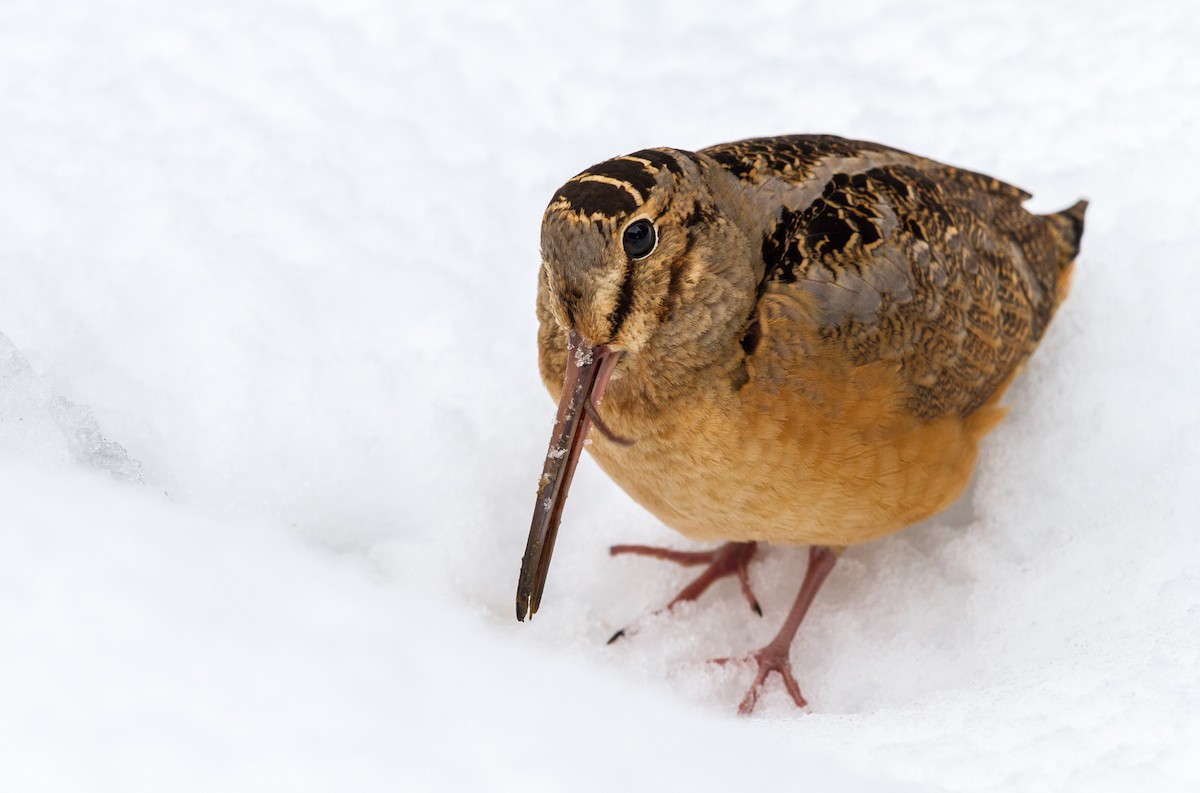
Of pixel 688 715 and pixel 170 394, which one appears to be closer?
pixel 688 715

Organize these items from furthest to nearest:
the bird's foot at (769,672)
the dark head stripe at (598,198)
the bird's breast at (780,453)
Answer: the bird's foot at (769,672) → the bird's breast at (780,453) → the dark head stripe at (598,198)

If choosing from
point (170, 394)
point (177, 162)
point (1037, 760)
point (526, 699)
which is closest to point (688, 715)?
point (526, 699)

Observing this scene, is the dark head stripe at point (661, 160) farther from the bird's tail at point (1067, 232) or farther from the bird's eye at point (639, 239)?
the bird's tail at point (1067, 232)

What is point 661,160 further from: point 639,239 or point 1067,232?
point 1067,232

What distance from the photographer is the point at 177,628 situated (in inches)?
63.2

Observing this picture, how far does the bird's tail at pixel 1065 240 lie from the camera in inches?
116

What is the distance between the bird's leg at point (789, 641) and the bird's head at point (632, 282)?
0.66 metres

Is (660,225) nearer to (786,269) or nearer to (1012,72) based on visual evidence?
(786,269)

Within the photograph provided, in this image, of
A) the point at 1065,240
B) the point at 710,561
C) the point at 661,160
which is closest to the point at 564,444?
the point at 661,160

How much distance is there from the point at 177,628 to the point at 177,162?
2020 millimetres

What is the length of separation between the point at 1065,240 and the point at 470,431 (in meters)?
1.58

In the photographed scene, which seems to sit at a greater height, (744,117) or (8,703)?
(744,117)

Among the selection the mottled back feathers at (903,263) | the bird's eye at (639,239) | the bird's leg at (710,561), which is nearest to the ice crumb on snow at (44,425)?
the bird's eye at (639,239)

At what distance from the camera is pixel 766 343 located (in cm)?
220
